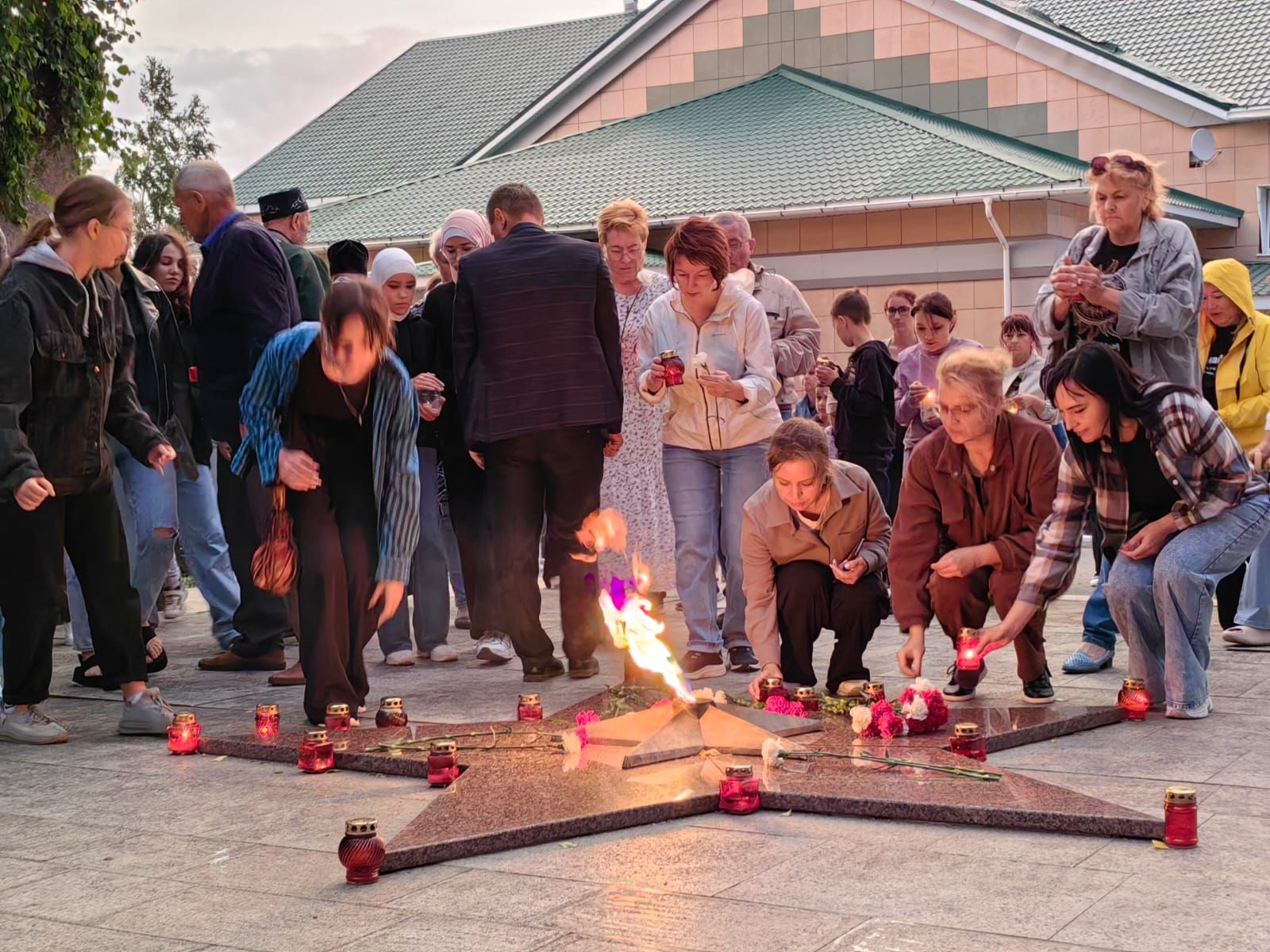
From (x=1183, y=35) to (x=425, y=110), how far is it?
46.5ft

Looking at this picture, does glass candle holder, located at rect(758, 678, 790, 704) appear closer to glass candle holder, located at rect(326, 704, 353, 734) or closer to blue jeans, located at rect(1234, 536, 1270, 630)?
glass candle holder, located at rect(326, 704, 353, 734)

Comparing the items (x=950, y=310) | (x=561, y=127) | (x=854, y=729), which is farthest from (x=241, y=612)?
(x=561, y=127)

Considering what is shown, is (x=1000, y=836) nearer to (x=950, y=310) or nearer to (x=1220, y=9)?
(x=950, y=310)

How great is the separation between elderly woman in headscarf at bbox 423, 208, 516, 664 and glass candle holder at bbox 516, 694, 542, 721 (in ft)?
6.33

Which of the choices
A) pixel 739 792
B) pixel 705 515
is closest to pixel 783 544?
pixel 705 515

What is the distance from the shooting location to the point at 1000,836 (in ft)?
15.5

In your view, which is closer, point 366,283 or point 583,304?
point 366,283

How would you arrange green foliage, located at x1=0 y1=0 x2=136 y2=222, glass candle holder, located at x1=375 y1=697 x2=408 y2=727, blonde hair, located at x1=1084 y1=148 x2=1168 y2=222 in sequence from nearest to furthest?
glass candle holder, located at x1=375 y1=697 x2=408 y2=727
blonde hair, located at x1=1084 y1=148 x2=1168 y2=222
green foliage, located at x1=0 y1=0 x2=136 y2=222

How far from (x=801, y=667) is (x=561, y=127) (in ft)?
70.0

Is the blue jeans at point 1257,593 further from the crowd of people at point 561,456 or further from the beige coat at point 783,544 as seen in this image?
the beige coat at point 783,544

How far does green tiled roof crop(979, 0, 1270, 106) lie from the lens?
23.7m

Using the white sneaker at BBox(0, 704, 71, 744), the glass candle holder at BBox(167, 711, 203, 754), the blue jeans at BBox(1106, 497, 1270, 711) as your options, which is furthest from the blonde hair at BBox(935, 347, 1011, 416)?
the white sneaker at BBox(0, 704, 71, 744)

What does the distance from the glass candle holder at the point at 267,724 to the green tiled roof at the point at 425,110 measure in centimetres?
2222

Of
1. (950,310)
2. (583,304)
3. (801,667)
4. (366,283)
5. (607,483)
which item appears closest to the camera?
(366,283)
